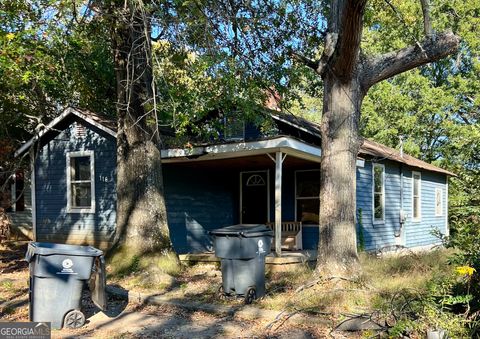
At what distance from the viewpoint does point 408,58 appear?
8008 millimetres

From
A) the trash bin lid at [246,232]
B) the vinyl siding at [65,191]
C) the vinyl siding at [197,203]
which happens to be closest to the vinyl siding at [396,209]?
the vinyl siding at [197,203]

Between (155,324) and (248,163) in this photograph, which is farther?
(248,163)

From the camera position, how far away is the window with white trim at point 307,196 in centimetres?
1374

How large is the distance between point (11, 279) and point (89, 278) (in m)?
4.45

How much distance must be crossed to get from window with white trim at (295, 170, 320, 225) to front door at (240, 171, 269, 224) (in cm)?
121

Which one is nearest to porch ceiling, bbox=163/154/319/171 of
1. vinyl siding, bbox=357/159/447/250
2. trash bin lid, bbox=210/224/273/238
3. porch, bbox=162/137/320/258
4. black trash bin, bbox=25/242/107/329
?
porch, bbox=162/137/320/258

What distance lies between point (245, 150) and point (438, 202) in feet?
A: 43.1

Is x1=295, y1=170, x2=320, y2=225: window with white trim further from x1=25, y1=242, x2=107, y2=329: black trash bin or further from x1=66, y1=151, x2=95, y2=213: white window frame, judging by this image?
x1=25, y1=242, x2=107, y2=329: black trash bin

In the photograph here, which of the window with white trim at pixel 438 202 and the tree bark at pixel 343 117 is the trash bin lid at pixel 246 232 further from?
the window with white trim at pixel 438 202

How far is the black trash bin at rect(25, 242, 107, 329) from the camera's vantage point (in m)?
6.18

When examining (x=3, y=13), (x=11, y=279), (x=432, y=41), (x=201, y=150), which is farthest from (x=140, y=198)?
(x=432, y=41)

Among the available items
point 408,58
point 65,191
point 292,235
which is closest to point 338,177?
point 408,58

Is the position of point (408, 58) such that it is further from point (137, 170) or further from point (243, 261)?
point (137, 170)

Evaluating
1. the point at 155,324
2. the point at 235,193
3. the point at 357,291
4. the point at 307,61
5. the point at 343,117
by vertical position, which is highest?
the point at 307,61
